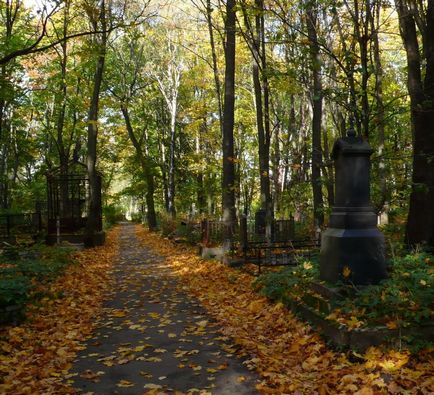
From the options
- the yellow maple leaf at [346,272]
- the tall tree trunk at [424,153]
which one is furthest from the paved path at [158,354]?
the tall tree trunk at [424,153]

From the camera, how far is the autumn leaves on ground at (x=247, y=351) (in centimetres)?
423

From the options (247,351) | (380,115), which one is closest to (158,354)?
(247,351)

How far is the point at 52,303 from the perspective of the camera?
8.02 metres

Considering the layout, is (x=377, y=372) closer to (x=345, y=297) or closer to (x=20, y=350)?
(x=345, y=297)

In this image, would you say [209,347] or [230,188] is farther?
[230,188]

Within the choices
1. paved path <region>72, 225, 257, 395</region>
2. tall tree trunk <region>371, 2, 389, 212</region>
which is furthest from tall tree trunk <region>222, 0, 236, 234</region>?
paved path <region>72, 225, 257, 395</region>

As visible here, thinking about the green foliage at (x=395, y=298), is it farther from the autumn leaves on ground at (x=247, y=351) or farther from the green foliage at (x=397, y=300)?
the autumn leaves on ground at (x=247, y=351)

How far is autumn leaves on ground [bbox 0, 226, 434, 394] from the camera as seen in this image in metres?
4.23

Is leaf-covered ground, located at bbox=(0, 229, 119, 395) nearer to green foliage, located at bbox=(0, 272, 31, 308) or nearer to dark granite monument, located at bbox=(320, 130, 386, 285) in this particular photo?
green foliage, located at bbox=(0, 272, 31, 308)

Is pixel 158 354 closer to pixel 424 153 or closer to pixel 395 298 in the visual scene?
pixel 395 298

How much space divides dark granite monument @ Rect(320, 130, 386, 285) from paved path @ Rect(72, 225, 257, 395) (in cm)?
194

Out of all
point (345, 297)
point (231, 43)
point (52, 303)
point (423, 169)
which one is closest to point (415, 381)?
point (345, 297)

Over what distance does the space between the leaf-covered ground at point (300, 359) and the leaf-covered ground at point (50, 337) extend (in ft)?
7.14

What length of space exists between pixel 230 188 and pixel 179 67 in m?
17.9
